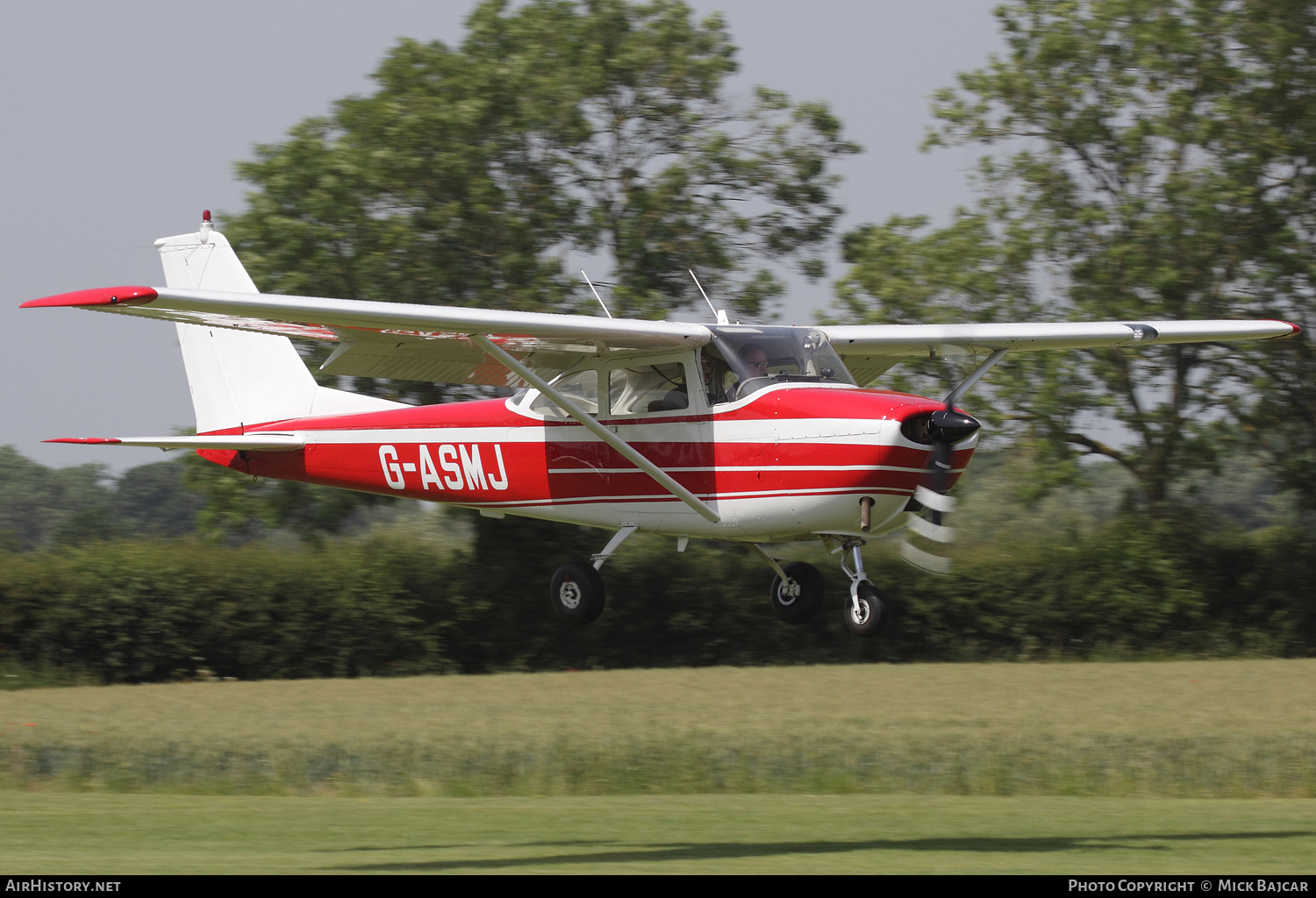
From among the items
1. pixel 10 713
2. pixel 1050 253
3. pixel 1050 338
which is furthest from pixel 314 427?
pixel 1050 253

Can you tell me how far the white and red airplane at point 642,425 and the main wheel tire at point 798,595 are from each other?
0.7 inches

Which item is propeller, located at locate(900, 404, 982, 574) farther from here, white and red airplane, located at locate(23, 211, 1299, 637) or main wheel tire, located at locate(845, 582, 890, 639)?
main wheel tire, located at locate(845, 582, 890, 639)

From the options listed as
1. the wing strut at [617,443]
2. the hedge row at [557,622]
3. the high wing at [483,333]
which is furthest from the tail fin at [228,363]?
Result: the hedge row at [557,622]

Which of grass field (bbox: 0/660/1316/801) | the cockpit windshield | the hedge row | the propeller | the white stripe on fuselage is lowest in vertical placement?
grass field (bbox: 0/660/1316/801)

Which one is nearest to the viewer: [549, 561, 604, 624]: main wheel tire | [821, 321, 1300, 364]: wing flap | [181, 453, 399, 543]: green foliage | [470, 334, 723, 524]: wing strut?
[470, 334, 723, 524]: wing strut

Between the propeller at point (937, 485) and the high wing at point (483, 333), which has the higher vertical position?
the high wing at point (483, 333)

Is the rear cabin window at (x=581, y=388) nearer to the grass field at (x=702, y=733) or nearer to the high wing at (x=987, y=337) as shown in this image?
the high wing at (x=987, y=337)

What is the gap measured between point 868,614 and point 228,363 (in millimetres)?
9020

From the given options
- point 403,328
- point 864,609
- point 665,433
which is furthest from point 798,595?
point 403,328

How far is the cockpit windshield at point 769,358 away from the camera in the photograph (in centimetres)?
1289

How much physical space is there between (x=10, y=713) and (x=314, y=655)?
22.6 ft

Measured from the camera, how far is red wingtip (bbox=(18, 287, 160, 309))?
10242 millimetres

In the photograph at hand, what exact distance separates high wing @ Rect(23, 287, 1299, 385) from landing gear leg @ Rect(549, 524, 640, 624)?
193cm

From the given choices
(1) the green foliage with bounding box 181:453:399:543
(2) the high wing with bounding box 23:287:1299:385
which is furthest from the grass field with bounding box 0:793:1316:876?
(1) the green foliage with bounding box 181:453:399:543
